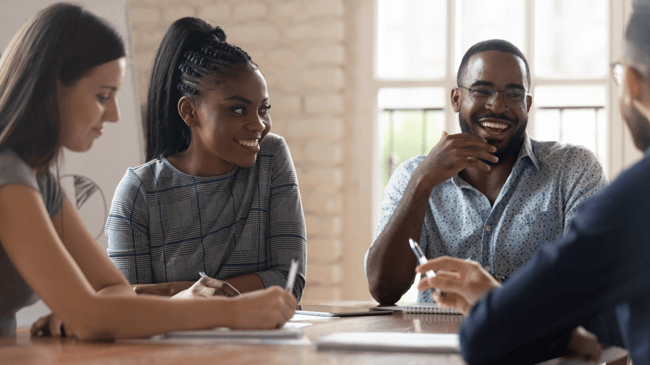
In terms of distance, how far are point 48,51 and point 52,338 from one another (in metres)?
0.47

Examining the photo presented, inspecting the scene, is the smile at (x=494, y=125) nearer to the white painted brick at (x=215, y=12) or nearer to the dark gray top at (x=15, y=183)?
the dark gray top at (x=15, y=183)

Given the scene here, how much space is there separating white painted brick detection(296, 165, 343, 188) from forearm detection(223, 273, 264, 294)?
1342 mm

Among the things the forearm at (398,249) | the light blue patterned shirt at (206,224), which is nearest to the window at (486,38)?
the forearm at (398,249)

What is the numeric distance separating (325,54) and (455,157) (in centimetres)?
128

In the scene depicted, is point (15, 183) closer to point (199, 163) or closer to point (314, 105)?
point (199, 163)

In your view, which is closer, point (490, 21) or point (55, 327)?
point (55, 327)

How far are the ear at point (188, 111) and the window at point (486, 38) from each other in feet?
4.70

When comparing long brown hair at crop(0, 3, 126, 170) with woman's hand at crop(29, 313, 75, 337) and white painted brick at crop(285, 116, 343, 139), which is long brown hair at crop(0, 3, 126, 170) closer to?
woman's hand at crop(29, 313, 75, 337)

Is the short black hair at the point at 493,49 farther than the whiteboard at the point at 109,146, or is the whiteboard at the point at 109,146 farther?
the whiteboard at the point at 109,146

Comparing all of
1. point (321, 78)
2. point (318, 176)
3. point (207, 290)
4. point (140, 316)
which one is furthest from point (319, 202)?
point (140, 316)

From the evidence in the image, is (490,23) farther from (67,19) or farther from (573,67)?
(67,19)

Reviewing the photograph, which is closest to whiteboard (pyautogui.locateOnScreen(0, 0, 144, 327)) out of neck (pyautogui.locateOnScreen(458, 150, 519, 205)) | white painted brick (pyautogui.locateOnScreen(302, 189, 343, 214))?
white painted brick (pyautogui.locateOnScreen(302, 189, 343, 214))

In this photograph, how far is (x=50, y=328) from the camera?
103cm

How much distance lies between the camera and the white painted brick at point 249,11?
2.90 m
